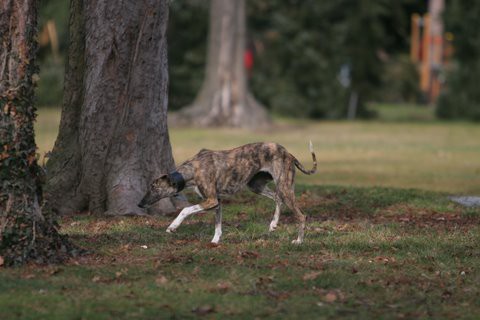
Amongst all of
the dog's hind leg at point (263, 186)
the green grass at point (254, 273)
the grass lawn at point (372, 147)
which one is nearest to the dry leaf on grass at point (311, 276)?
the green grass at point (254, 273)

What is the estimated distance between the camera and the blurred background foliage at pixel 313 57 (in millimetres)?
41281

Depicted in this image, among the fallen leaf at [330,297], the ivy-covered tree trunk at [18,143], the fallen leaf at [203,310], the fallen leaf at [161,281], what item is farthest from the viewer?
the ivy-covered tree trunk at [18,143]

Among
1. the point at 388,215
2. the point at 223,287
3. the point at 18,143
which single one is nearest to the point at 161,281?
the point at 223,287

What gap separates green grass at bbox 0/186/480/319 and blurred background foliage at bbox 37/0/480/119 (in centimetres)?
2899

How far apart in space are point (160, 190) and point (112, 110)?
2.16m

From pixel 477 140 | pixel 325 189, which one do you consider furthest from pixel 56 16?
pixel 325 189

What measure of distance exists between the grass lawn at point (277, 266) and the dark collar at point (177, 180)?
0.65 meters

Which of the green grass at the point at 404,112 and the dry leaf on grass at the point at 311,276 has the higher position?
the dry leaf on grass at the point at 311,276

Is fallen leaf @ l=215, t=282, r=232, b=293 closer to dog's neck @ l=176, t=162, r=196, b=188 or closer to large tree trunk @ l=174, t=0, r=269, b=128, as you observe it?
dog's neck @ l=176, t=162, r=196, b=188

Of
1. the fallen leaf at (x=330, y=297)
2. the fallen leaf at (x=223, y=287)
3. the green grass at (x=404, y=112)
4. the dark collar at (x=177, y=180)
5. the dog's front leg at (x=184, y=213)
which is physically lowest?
the green grass at (x=404, y=112)

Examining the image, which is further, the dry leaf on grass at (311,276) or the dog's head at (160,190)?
the dog's head at (160,190)

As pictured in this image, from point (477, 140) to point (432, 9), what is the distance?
24.2 metres

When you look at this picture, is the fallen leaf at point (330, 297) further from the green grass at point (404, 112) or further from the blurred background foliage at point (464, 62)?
the green grass at point (404, 112)

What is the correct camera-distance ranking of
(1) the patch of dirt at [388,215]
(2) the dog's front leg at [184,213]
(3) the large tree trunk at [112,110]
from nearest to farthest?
(2) the dog's front leg at [184,213] → (3) the large tree trunk at [112,110] → (1) the patch of dirt at [388,215]
